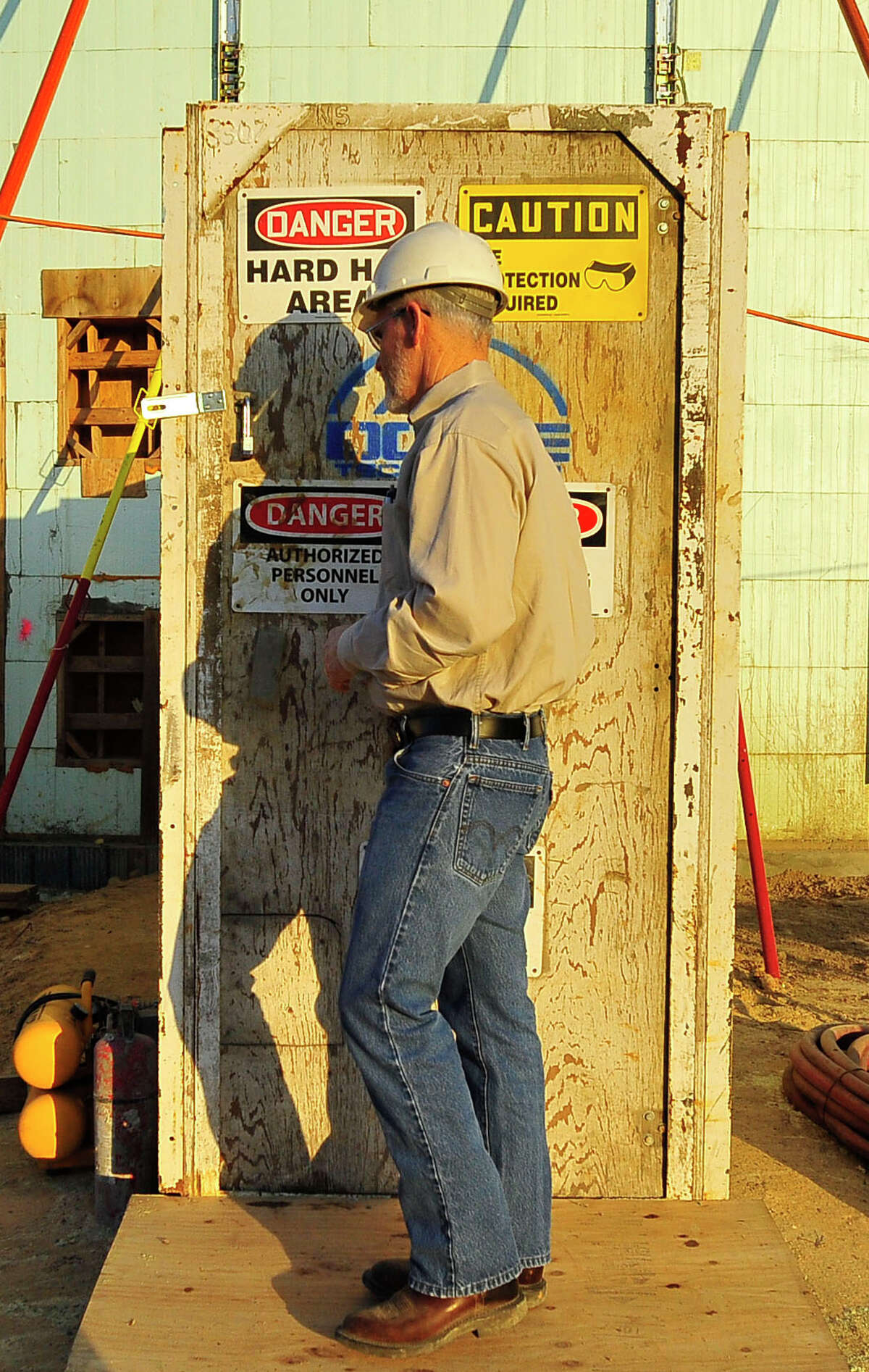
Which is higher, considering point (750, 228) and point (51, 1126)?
point (750, 228)

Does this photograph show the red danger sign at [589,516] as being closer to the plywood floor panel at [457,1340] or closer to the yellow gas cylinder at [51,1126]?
the plywood floor panel at [457,1340]

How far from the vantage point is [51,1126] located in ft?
12.8

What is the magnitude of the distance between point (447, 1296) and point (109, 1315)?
764mm

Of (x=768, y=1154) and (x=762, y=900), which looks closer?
(x=768, y=1154)

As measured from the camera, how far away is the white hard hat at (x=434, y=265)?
2639 millimetres

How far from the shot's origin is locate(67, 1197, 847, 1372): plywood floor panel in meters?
2.63

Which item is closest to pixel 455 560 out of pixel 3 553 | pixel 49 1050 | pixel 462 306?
pixel 462 306

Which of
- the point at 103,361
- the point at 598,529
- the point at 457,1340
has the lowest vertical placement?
the point at 457,1340

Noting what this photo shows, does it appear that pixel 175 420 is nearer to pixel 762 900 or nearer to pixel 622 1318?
pixel 622 1318

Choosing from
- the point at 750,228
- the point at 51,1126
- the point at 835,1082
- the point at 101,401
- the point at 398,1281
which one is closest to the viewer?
the point at 398,1281

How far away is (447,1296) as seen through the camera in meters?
→ 2.56

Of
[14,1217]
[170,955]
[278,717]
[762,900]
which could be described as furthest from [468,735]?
[762,900]

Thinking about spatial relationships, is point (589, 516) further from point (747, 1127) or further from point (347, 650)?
point (747, 1127)

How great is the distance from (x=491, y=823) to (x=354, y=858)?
0.87 m
